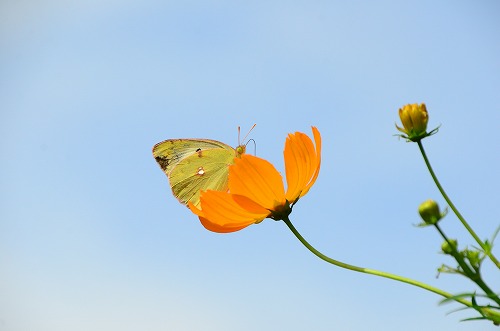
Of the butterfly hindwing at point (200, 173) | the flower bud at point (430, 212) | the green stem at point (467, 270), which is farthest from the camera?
the butterfly hindwing at point (200, 173)

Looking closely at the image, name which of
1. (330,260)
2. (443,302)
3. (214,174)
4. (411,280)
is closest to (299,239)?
(330,260)

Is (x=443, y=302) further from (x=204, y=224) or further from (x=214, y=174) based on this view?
(x=214, y=174)

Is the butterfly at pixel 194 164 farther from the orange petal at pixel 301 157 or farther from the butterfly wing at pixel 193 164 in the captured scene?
the orange petal at pixel 301 157

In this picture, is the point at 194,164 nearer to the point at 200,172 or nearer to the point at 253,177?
the point at 200,172

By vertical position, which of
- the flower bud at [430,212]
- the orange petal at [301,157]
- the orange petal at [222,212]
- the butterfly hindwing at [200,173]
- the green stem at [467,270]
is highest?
the butterfly hindwing at [200,173]

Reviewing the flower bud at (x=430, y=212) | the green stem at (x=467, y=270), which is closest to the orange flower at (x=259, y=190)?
the flower bud at (x=430, y=212)

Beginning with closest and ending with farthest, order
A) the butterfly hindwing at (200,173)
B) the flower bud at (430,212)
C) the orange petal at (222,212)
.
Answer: the flower bud at (430,212) → the orange petal at (222,212) → the butterfly hindwing at (200,173)

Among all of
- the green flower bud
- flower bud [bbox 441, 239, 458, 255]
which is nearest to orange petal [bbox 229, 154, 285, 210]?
the green flower bud
